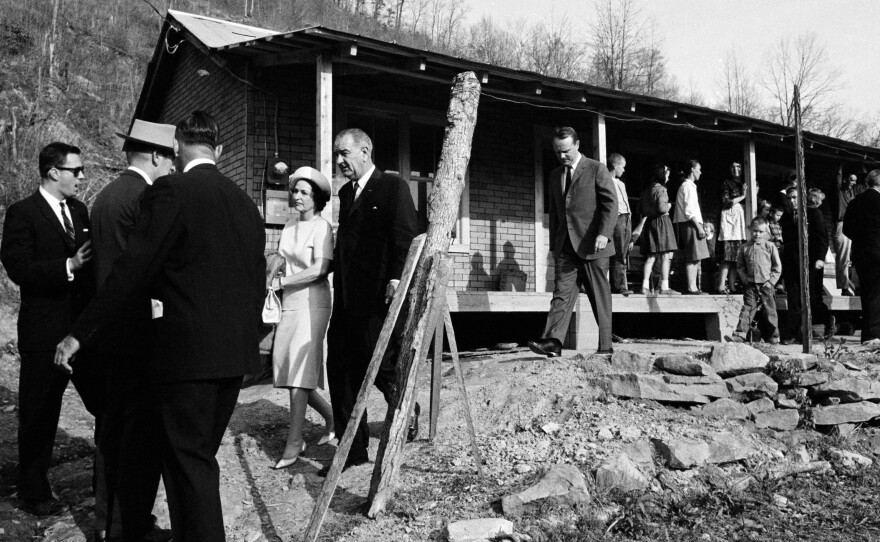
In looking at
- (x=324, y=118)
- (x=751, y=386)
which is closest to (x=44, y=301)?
(x=324, y=118)

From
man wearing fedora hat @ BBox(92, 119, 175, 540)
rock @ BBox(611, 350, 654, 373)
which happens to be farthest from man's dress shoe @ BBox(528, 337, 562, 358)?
man wearing fedora hat @ BBox(92, 119, 175, 540)

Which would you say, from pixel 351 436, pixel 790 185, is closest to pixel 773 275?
pixel 790 185

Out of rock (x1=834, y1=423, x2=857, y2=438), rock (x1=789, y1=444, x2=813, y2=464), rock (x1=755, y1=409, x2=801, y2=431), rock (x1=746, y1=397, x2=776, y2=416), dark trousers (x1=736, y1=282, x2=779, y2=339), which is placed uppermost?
dark trousers (x1=736, y1=282, x2=779, y2=339)

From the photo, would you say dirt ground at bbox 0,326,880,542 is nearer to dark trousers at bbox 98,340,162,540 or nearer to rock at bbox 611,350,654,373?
rock at bbox 611,350,654,373

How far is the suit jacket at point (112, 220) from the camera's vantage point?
3771 millimetres

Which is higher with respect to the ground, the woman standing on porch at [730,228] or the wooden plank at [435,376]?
the woman standing on porch at [730,228]

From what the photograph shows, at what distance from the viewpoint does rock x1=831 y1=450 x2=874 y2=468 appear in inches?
194

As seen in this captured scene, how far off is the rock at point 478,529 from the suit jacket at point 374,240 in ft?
4.56

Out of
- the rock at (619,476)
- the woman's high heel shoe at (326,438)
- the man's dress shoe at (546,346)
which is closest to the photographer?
the rock at (619,476)

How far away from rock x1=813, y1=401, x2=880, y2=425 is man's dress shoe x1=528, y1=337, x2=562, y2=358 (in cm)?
200

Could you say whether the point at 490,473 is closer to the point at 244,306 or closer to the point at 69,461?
the point at 244,306

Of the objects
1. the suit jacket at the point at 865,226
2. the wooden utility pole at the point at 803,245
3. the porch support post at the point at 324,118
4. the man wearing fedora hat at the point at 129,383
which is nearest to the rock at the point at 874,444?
the wooden utility pole at the point at 803,245

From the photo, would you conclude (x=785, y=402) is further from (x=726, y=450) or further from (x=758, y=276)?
(x=758, y=276)

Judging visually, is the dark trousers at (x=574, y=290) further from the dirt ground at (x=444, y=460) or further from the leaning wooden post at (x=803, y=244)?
the leaning wooden post at (x=803, y=244)
